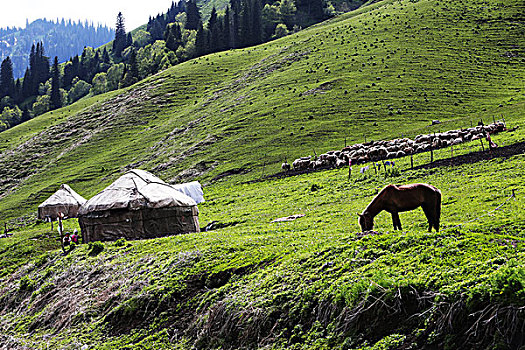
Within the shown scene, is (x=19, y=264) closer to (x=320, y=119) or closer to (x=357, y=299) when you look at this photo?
(x=357, y=299)

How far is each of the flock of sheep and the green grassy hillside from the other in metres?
2.48

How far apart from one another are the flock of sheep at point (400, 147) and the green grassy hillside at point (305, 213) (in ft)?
8.15

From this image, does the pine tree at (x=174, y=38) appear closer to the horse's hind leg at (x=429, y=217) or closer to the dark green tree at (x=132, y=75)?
the dark green tree at (x=132, y=75)

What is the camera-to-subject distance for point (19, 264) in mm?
27891

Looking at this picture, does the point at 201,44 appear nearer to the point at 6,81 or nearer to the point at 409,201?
the point at 6,81

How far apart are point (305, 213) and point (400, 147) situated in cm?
2094

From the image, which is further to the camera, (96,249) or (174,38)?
(174,38)

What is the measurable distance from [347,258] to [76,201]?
4738 centimetres

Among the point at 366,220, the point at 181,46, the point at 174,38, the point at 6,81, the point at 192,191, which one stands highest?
the point at 174,38

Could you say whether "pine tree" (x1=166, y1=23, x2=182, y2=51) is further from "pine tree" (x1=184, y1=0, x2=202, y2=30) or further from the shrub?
the shrub

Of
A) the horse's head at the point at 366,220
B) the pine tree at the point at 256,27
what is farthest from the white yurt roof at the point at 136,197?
the pine tree at the point at 256,27

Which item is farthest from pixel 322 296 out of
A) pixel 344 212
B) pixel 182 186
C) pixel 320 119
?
pixel 320 119

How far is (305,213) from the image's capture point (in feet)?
96.8

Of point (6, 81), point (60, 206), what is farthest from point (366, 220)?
point (6, 81)
